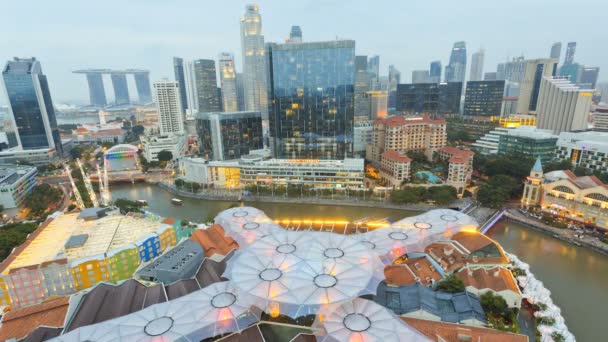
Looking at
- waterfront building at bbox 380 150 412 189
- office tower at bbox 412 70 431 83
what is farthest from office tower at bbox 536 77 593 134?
office tower at bbox 412 70 431 83

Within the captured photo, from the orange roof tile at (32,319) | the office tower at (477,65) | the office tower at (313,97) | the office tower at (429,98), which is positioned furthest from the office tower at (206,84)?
the office tower at (477,65)

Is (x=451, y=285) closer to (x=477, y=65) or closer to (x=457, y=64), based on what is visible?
(x=457, y=64)

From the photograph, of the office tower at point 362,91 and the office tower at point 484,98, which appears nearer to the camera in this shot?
the office tower at point 484,98

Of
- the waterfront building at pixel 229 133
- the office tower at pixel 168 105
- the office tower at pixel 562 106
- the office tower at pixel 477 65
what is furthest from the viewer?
the office tower at pixel 477 65

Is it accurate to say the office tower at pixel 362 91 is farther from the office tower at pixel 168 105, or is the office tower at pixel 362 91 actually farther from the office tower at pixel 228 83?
the office tower at pixel 168 105

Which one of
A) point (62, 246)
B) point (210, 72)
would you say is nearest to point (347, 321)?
point (62, 246)
